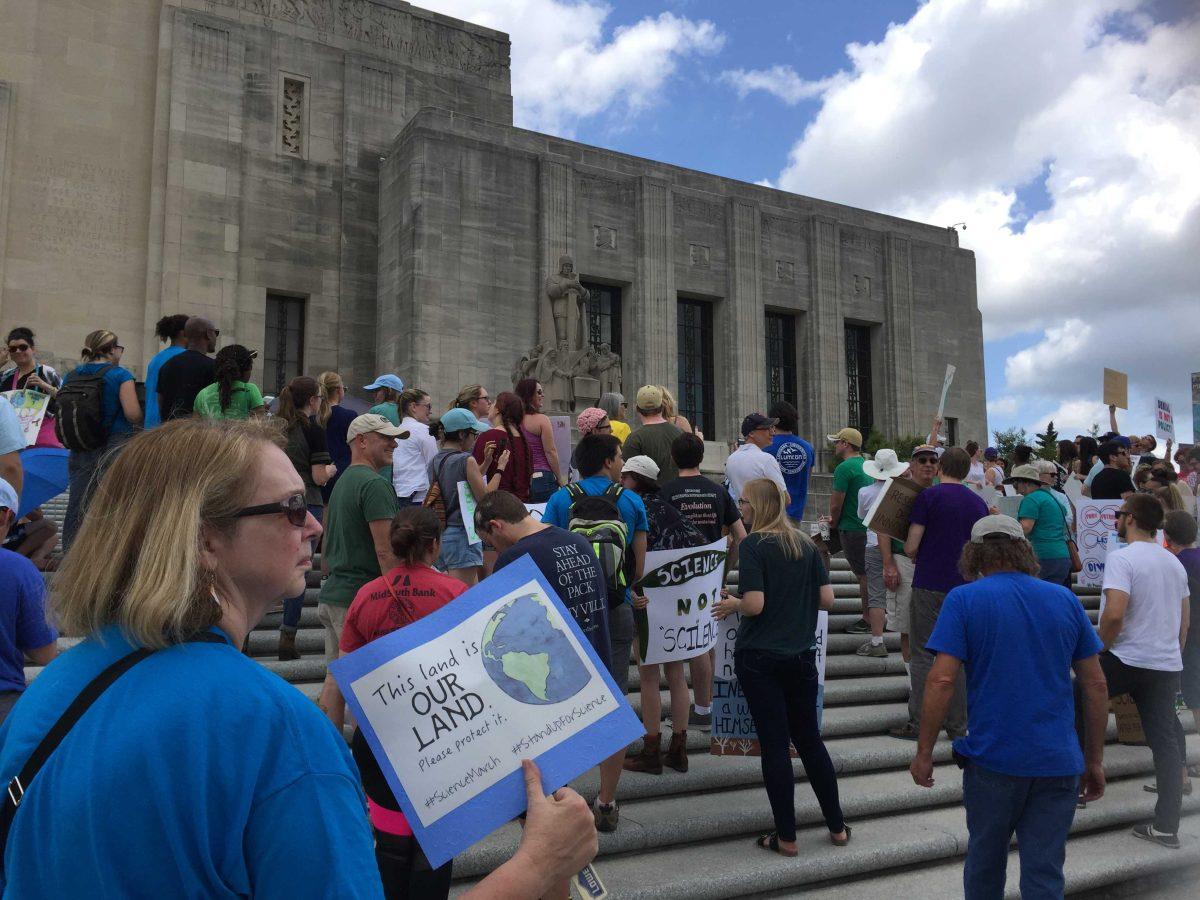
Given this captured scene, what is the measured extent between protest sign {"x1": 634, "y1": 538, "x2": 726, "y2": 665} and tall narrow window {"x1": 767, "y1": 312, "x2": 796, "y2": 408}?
1021 inches

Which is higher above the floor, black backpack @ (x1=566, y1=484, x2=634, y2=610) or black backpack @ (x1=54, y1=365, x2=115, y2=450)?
black backpack @ (x1=54, y1=365, x2=115, y2=450)

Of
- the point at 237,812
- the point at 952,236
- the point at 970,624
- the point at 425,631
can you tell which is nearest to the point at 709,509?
the point at 970,624

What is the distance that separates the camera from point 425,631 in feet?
8.02

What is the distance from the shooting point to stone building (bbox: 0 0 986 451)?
22750mm

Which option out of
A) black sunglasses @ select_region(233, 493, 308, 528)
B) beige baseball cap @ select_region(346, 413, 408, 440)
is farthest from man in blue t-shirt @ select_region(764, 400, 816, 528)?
black sunglasses @ select_region(233, 493, 308, 528)

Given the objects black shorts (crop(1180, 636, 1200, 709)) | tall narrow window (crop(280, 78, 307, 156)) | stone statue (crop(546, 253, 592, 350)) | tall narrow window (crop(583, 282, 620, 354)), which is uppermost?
tall narrow window (crop(280, 78, 307, 156))

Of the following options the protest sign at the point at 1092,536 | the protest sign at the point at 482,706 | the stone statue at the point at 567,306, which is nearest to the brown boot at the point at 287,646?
the protest sign at the point at 482,706

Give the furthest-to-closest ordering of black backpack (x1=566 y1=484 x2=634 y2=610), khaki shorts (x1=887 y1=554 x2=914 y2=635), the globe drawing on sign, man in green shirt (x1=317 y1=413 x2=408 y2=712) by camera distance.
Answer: khaki shorts (x1=887 y1=554 x2=914 y2=635), man in green shirt (x1=317 y1=413 x2=408 y2=712), black backpack (x1=566 y1=484 x2=634 y2=610), the globe drawing on sign

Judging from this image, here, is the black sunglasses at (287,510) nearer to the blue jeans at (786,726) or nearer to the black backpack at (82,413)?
the blue jeans at (786,726)

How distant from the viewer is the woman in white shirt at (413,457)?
877 cm

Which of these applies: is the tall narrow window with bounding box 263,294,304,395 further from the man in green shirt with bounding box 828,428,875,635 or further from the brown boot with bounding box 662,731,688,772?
the brown boot with bounding box 662,731,688,772

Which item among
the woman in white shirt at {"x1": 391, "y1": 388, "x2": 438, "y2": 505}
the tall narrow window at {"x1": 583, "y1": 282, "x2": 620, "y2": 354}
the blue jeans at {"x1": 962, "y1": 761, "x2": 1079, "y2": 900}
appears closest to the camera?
the blue jeans at {"x1": 962, "y1": 761, "x2": 1079, "y2": 900}

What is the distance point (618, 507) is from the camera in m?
5.75

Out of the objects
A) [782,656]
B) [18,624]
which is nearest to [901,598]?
[782,656]
